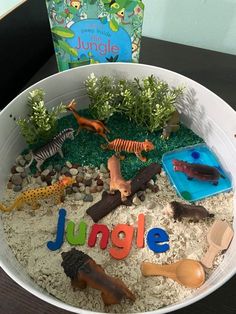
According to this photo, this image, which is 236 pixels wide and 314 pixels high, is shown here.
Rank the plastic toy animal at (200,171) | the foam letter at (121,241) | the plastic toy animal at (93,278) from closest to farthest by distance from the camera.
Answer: the plastic toy animal at (93,278) < the foam letter at (121,241) < the plastic toy animal at (200,171)

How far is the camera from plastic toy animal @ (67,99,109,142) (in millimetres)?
889

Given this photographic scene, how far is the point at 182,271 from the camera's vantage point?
69 cm

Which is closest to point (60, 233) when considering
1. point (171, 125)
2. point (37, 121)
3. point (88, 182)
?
point (88, 182)

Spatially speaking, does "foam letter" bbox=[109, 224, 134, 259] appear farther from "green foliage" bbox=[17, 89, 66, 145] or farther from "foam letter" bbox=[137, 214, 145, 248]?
"green foliage" bbox=[17, 89, 66, 145]

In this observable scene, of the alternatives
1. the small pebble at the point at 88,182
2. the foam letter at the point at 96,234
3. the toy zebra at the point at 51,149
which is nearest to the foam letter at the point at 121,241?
the foam letter at the point at 96,234

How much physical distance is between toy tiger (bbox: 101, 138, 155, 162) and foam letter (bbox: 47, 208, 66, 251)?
19 centimetres

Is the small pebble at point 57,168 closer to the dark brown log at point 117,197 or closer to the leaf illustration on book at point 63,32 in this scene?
the dark brown log at point 117,197

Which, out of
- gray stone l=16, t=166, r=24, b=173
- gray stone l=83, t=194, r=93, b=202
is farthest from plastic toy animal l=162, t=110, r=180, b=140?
gray stone l=16, t=166, r=24, b=173

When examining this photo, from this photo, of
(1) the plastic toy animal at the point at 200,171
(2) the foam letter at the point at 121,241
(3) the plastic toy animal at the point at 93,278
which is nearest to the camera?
(3) the plastic toy animal at the point at 93,278

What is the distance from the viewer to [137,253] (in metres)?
0.74

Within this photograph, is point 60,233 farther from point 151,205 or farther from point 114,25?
point 114,25

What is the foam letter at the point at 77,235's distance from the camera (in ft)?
2.46

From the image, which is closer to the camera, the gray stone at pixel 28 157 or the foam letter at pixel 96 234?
the foam letter at pixel 96 234

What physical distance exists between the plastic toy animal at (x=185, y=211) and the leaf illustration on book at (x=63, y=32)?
46cm
